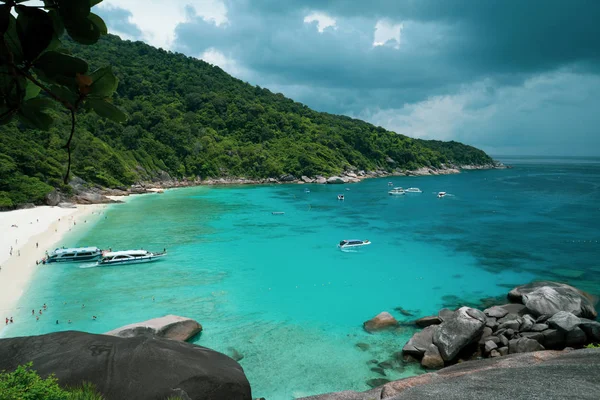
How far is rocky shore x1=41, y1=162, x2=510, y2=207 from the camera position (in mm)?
61312

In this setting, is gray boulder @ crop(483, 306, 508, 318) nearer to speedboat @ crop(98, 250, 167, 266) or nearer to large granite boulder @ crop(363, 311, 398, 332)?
large granite boulder @ crop(363, 311, 398, 332)

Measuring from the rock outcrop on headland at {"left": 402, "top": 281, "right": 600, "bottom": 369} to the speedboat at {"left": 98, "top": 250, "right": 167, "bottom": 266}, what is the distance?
83.8ft

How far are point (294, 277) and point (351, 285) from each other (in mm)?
5257

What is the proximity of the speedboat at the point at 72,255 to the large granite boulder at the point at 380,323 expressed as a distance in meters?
27.1

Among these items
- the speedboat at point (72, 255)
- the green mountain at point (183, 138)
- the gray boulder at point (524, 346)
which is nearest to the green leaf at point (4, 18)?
the gray boulder at point (524, 346)

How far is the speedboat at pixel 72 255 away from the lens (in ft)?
107

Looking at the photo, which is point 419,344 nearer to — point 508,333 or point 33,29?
point 508,333

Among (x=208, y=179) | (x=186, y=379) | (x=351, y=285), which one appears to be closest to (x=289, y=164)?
(x=208, y=179)

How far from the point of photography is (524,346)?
660 inches

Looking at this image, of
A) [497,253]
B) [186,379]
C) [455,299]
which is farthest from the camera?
[497,253]

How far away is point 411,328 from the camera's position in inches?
843

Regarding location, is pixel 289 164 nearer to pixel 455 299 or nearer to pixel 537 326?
pixel 455 299

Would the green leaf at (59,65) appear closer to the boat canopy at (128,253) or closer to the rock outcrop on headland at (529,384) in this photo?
the rock outcrop on headland at (529,384)

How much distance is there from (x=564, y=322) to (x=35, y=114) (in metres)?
21.4
